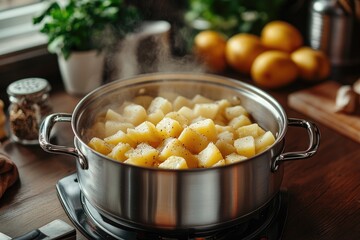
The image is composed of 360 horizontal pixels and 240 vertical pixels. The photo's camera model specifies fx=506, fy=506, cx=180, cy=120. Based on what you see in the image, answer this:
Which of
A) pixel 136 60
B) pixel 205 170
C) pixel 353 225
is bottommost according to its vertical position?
pixel 353 225

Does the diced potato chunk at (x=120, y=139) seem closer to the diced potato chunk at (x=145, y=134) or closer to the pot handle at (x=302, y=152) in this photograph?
the diced potato chunk at (x=145, y=134)

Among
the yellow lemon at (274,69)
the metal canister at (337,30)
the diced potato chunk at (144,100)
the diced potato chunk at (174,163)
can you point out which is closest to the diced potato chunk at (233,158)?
the diced potato chunk at (174,163)

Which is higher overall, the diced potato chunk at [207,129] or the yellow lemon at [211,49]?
the diced potato chunk at [207,129]

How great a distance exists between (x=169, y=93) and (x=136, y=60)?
0.42 metres

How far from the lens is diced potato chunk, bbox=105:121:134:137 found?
3.65ft

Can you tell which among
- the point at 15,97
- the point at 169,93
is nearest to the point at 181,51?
the point at 169,93

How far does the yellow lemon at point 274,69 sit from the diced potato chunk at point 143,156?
70 centimetres

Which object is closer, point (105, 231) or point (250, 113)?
point (105, 231)

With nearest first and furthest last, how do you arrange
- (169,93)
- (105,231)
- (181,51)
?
1. (105,231)
2. (169,93)
3. (181,51)

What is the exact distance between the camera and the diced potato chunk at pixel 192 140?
A: 3.35 feet

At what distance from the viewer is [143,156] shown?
3.17 feet

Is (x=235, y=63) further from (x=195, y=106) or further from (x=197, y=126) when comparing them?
(x=197, y=126)

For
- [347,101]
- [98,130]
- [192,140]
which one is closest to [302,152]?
[192,140]

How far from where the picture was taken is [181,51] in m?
1.81
